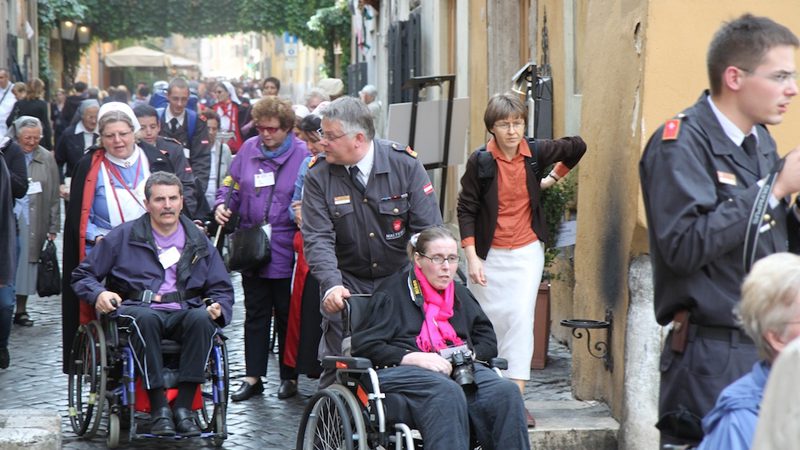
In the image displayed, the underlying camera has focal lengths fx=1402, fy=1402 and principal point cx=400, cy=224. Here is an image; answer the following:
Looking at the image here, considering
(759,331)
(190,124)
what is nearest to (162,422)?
(759,331)

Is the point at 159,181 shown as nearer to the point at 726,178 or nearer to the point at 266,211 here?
the point at 266,211

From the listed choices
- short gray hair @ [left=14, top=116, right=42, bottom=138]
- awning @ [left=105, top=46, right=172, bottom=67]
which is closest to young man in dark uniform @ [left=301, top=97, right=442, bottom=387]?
short gray hair @ [left=14, top=116, right=42, bottom=138]

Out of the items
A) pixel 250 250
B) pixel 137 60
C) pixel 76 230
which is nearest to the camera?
pixel 76 230

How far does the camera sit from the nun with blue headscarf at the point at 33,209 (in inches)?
421

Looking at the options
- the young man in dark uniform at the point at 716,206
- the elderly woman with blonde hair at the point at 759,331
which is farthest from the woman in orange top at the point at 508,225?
the elderly woman with blonde hair at the point at 759,331

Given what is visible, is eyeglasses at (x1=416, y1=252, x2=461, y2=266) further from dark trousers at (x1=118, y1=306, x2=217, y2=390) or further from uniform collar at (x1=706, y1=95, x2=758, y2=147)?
uniform collar at (x1=706, y1=95, x2=758, y2=147)

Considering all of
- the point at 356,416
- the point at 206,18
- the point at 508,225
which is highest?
the point at 206,18

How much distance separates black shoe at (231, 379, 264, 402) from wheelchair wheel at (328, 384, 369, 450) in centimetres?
271

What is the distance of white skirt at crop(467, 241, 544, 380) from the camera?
6.61 metres

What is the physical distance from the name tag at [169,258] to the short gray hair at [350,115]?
1.39 meters

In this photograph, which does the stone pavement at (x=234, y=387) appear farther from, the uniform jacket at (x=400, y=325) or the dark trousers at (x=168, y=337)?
the uniform jacket at (x=400, y=325)

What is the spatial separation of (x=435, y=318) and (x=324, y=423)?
2.07ft

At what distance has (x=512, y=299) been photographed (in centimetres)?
663

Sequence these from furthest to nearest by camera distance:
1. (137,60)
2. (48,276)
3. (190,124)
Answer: (137,60) → (190,124) → (48,276)
